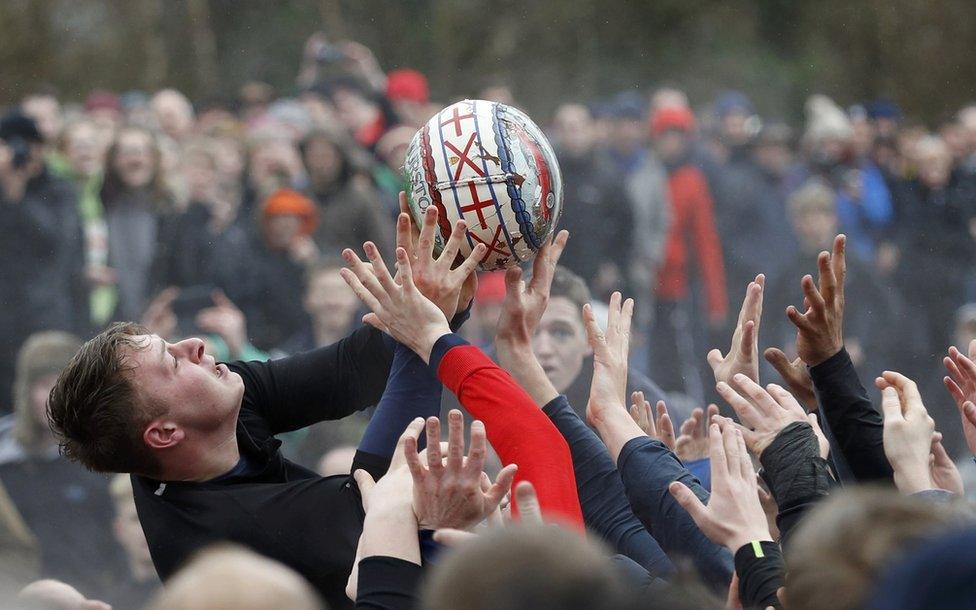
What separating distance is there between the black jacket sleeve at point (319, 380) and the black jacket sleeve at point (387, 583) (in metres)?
1.15

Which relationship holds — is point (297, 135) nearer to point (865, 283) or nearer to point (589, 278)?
point (589, 278)

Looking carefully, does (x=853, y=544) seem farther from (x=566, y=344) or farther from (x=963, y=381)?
(x=566, y=344)

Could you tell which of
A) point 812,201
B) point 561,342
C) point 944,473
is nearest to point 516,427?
point 944,473

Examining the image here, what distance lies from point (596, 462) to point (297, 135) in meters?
6.97

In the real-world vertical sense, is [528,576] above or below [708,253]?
below

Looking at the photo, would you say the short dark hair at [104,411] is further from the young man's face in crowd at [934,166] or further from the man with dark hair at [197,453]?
the young man's face in crowd at [934,166]

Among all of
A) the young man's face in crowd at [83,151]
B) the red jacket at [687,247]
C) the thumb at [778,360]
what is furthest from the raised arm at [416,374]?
the red jacket at [687,247]

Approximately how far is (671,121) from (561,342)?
22.5 ft

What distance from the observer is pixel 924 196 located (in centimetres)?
1158

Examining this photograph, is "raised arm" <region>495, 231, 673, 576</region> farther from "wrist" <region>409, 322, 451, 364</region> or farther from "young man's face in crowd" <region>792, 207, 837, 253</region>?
"young man's face in crowd" <region>792, 207, 837, 253</region>

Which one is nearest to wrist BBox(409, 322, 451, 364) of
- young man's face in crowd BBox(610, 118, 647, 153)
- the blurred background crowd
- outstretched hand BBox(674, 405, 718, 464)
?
outstretched hand BBox(674, 405, 718, 464)

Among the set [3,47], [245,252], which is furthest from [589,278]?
[3,47]

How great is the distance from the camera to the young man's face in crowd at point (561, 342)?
5652 mm

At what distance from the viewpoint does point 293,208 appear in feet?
30.8
